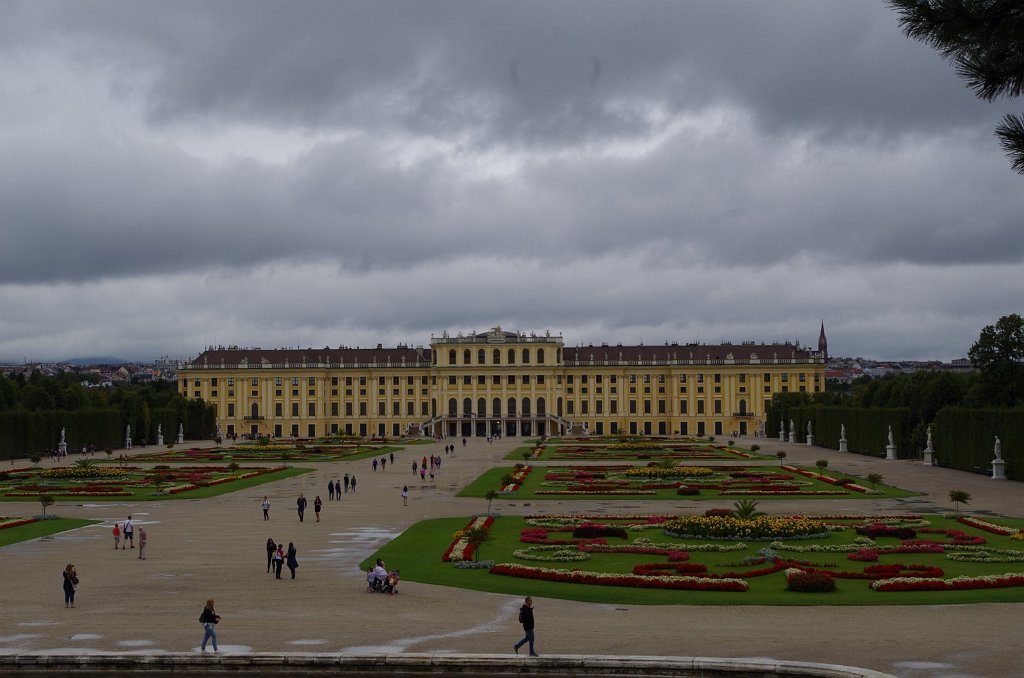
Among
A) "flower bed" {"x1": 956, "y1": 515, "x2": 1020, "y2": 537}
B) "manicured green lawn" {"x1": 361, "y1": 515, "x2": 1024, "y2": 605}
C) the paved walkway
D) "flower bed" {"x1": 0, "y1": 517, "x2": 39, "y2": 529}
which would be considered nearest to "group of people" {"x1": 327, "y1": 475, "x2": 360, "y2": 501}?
"manicured green lawn" {"x1": 361, "y1": 515, "x2": 1024, "y2": 605}

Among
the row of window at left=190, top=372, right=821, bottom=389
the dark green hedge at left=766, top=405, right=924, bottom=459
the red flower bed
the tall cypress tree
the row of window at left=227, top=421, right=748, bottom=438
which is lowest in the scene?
the row of window at left=227, top=421, right=748, bottom=438

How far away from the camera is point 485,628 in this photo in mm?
18641

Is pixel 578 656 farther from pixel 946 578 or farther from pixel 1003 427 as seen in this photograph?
pixel 1003 427

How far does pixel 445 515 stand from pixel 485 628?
61.4ft

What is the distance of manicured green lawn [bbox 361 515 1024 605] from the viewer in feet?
68.6

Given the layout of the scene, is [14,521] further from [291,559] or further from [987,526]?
[987,526]

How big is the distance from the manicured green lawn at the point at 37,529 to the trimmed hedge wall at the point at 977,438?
131 feet

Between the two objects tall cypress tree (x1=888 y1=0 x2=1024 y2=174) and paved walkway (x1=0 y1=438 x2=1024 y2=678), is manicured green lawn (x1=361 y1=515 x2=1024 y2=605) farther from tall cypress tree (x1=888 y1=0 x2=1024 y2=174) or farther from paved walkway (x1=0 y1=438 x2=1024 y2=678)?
tall cypress tree (x1=888 y1=0 x2=1024 y2=174)

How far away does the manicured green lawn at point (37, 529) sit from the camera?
103 ft

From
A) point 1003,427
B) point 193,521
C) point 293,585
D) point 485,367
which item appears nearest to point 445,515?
point 193,521

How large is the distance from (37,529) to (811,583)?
76.6 ft

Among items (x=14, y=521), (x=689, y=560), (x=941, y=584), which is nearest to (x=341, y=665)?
(x=689, y=560)

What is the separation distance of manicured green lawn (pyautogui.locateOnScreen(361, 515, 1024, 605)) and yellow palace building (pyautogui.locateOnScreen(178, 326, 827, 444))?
303ft

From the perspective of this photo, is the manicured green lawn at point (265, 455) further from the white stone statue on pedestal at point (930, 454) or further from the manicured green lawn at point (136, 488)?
the white stone statue on pedestal at point (930, 454)
